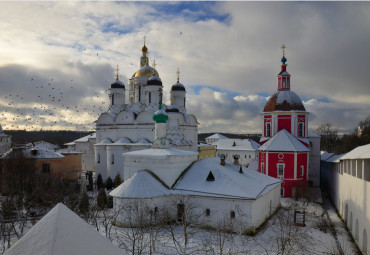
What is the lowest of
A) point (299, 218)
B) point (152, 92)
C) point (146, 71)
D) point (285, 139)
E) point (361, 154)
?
point (299, 218)

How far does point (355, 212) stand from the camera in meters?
13.2

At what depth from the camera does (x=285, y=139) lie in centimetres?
2484

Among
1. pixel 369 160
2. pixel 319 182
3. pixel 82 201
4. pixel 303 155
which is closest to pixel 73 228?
pixel 369 160

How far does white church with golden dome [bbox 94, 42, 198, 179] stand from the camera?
2844cm

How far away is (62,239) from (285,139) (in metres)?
23.8

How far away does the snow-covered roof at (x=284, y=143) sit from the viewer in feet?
79.4

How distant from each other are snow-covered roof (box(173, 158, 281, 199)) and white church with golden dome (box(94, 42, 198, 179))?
11415mm

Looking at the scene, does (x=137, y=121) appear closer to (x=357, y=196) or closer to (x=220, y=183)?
(x=220, y=183)

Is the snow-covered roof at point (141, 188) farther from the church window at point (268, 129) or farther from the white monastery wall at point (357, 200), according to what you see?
the church window at point (268, 129)

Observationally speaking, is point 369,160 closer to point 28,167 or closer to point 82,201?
point 82,201

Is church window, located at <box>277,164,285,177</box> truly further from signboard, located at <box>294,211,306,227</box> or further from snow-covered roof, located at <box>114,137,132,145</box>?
snow-covered roof, located at <box>114,137,132,145</box>

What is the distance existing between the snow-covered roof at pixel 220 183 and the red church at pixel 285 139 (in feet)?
22.3

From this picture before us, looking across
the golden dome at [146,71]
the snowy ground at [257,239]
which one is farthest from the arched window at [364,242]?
the golden dome at [146,71]

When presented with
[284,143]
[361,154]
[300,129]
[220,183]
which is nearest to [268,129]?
[300,129]
